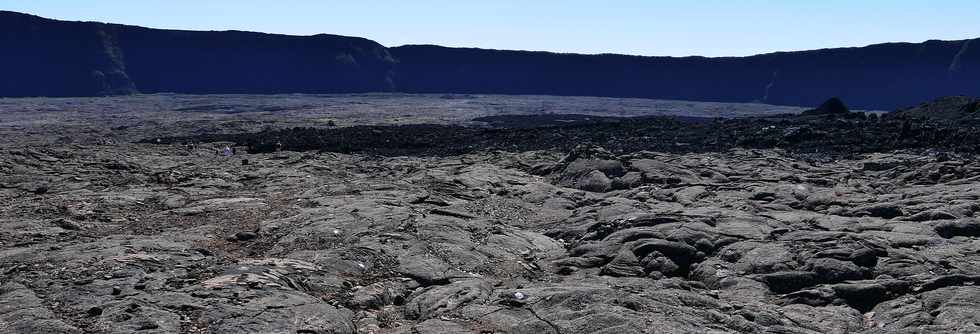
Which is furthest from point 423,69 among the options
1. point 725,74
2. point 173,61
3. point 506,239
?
point 506,239

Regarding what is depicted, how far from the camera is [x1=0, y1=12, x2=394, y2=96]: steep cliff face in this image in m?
105

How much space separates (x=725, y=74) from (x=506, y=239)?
Answer: 11154 centimetres

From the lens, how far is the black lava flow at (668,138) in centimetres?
2467

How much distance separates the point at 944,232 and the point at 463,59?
388 ft

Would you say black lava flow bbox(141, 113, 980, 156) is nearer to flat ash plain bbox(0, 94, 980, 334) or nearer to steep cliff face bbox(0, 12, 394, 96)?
flat ash plain bbox(0, 94, 980, 334)

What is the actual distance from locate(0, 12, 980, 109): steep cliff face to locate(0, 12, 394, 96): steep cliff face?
0.53 feet

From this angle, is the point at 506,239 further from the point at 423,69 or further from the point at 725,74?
the point at 423,69

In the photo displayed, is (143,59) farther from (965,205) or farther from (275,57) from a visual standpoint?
(965,205)

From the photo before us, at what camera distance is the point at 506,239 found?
534 inches

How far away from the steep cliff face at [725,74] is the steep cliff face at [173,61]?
363 inches

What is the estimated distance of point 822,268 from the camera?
34.5 feet

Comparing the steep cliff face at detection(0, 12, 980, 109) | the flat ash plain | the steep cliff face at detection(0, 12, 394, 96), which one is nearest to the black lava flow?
the flat ash plain

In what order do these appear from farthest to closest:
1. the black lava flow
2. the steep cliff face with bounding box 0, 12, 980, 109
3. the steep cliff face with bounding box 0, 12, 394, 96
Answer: the steep cliff face with bounding box 0, 12, 394, 96
the steep cliff face with bounding box 0, 12, 980, 109
the black lava flow

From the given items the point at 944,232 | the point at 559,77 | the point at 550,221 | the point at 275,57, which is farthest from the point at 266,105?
the point at 944,232
